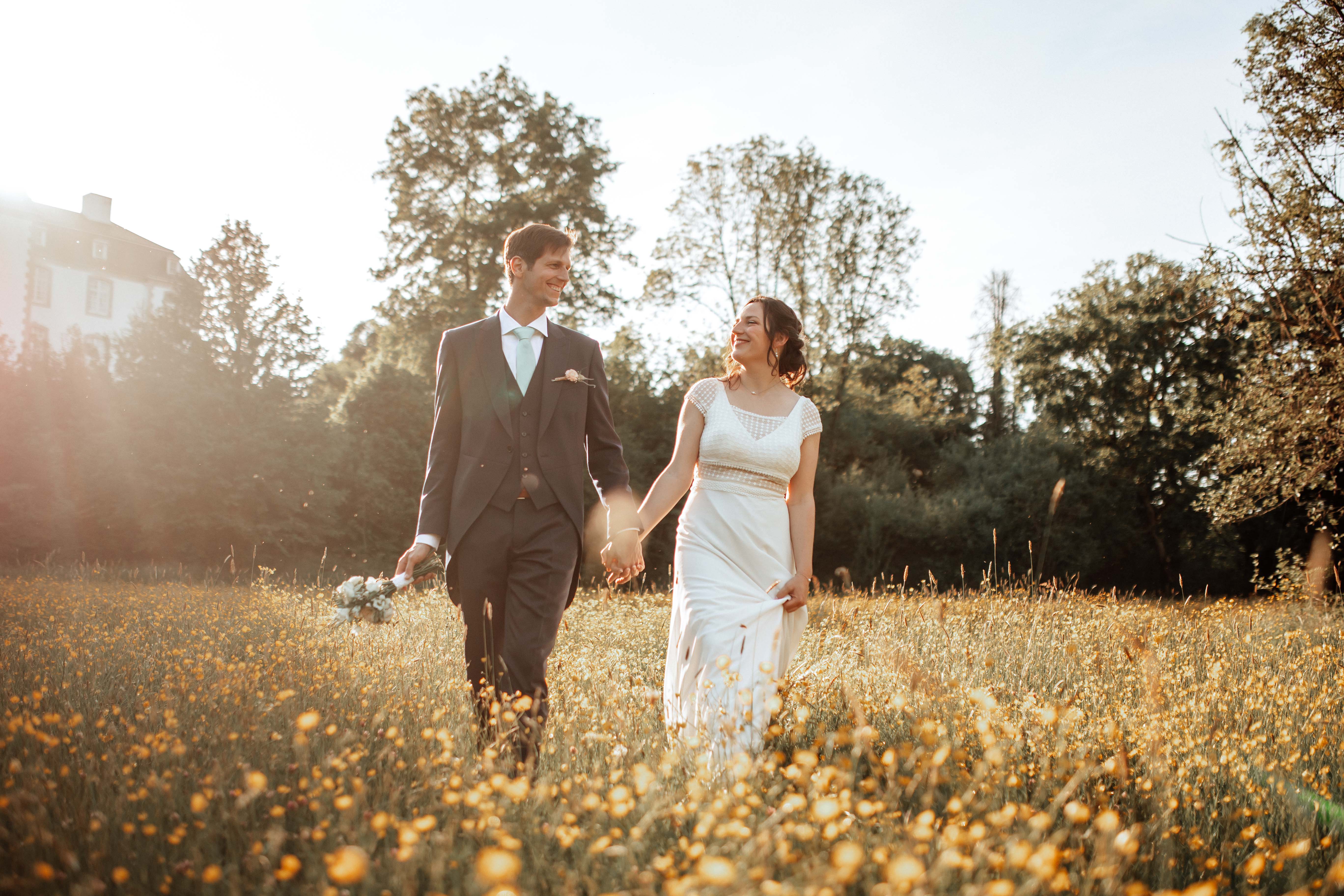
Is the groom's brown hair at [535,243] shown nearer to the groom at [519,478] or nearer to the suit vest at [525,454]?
the groom at [519,478]

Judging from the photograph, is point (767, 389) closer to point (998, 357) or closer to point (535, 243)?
point (535, 243)

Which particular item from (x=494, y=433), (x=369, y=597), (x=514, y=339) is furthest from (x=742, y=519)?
(x=369, y=597)

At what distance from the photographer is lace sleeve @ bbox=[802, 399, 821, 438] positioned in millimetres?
4031

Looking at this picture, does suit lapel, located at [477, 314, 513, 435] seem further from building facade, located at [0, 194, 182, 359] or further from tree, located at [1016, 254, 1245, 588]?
building facade, located at [0, 194, 182, 359]

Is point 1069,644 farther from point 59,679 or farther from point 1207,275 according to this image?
point 1207,275

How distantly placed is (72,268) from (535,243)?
4041 cm

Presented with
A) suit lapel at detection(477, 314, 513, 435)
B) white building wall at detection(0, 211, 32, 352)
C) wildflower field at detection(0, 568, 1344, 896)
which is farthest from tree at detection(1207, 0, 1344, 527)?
white building wall at detection(0, 211, 32, 352)

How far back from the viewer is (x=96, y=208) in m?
37.7

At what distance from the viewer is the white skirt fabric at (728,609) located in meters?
3.44

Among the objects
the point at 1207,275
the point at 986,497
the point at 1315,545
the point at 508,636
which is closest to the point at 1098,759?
the point at 508,636

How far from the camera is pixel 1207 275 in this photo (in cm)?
1348

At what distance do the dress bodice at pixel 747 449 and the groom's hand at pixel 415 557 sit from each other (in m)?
1.26

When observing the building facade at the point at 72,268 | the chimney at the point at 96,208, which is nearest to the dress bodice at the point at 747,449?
the building facade at the point at 72,268

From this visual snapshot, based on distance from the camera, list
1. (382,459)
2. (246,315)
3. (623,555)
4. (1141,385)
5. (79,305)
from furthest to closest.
Result: (79,305), (1141,385), (382,459), (246,315), (623,555)
